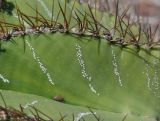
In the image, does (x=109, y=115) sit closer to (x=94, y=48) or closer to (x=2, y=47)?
(x=94, y=48)

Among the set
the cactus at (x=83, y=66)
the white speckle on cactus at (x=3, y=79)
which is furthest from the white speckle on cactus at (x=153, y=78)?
the white speckle on cactus at (x=3, y=79)

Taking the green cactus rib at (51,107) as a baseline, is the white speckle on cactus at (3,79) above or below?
above

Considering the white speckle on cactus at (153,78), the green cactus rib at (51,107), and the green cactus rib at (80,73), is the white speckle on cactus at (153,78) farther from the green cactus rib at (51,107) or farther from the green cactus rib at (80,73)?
the green cactus rib at (51,107)

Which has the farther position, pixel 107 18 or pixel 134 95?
pixel 107 18

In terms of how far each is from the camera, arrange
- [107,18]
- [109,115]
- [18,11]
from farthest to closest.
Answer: [107,18]
[18,11]
[109,115]

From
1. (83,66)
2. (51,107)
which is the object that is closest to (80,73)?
(83,66)

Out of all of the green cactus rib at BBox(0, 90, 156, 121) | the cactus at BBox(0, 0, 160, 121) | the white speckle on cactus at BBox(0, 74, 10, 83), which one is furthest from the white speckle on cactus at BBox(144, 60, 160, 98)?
the white speckle on cactus at BBox(0, 74, 10, 83)

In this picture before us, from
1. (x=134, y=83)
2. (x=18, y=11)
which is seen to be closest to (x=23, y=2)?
(x=18, y=11)

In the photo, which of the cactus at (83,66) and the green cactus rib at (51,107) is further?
the cactus at (83,66)

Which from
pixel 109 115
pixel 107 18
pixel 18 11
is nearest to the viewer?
pixel 109 115
